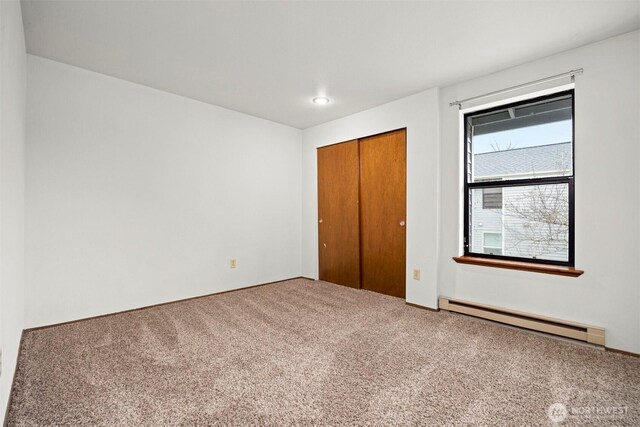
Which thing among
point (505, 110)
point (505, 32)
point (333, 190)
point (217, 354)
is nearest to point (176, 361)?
point (217, 354)

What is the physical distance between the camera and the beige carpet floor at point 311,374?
155 centimetres

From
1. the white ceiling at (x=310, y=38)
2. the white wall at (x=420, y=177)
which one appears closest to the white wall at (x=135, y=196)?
the white ceiling at (x=310, y=38)

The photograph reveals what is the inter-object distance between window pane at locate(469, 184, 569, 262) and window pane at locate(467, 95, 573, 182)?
17 centimetres

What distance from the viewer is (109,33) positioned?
225 centimetres

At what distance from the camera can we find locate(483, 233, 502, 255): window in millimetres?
2996

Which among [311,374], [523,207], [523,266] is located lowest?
[311,374]

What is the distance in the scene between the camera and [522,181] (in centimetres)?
282

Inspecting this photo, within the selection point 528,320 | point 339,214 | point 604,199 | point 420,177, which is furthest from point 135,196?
point 604,199

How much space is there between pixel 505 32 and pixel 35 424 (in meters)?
3.69

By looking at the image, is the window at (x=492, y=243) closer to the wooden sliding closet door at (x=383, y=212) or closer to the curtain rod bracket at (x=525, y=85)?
the wooden sliding closet door at (x=383, y=212)

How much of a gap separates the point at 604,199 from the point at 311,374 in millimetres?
2525

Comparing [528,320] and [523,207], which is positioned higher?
[523,207]

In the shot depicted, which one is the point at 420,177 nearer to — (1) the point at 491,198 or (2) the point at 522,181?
(1) the point at 491,198

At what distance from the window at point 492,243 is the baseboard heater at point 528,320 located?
54cm
